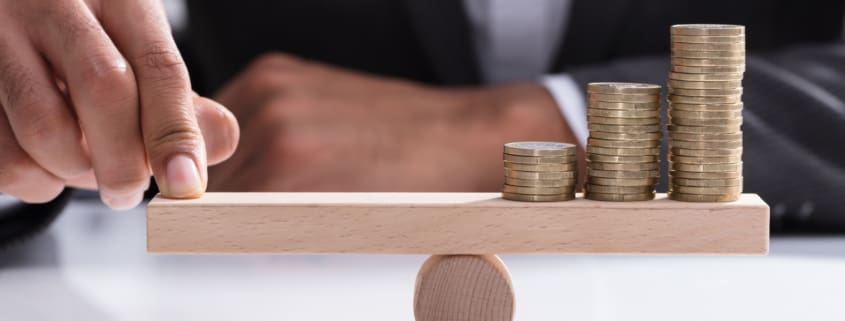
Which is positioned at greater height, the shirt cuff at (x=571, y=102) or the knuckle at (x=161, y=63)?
the knuckle at (x=161, y=63)

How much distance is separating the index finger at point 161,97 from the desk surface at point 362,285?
0.45 ft

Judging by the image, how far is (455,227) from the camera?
0.85 meters

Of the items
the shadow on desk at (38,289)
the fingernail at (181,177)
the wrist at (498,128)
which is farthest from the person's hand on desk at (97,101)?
the wrist at (498,128)

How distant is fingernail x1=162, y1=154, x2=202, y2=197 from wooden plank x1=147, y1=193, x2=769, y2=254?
1 cm

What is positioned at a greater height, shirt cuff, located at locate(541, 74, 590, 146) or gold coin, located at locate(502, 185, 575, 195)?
gold coin, located at locate(502, 185, 575, 195)

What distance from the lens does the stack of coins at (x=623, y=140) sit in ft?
2.76

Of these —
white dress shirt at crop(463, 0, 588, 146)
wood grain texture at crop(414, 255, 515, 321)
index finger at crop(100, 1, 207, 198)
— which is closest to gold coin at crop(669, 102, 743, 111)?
wood grain texture at crop(414, 255, 515, 321)

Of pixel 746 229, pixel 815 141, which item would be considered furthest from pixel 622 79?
pixel 746 229

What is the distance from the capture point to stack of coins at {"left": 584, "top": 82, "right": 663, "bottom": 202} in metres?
0.84

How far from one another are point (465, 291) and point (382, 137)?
50 centimetres

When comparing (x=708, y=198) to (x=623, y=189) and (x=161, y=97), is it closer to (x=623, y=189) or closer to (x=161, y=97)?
(x=623, y=189)

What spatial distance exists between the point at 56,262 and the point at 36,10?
32 cm

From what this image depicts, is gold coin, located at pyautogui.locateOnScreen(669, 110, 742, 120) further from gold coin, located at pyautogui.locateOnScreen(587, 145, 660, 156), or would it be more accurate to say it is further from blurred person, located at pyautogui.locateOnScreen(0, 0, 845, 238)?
blurred person, located at pyautogui.locateOnScreen(0, 0, 845, 238)

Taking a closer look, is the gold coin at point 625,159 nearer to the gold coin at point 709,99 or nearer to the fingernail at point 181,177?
the gold coin at point 709,99
